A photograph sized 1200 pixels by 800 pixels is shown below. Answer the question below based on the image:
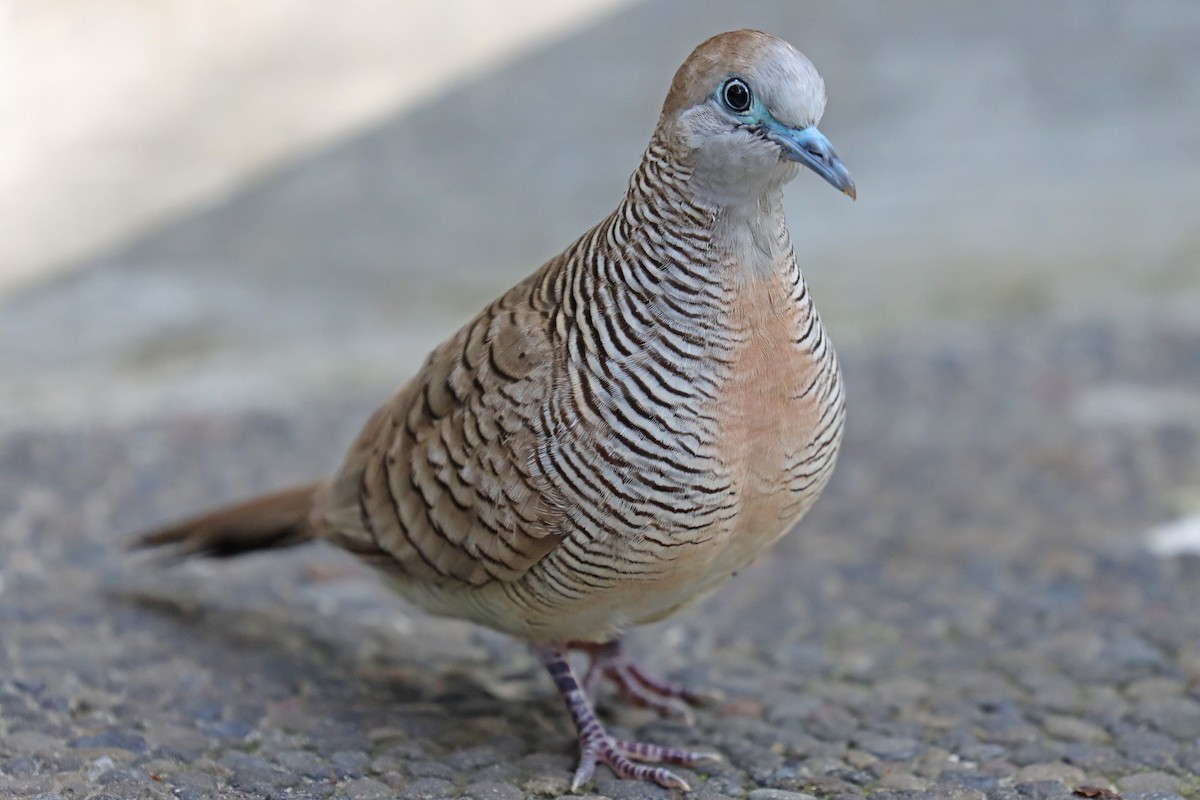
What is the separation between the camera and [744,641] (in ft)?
15.1

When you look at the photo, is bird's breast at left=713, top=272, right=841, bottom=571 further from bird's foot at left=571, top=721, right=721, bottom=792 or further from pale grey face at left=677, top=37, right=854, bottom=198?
bird's foot at left=571, top=721, right=721, bottom=792

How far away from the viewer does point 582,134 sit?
7996 mm

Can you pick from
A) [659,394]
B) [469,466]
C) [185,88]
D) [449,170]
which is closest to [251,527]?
[469,466]

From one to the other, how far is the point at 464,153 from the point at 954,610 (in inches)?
171

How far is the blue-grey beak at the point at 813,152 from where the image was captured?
2.74 meters

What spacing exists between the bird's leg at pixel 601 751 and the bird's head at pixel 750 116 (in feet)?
4.35

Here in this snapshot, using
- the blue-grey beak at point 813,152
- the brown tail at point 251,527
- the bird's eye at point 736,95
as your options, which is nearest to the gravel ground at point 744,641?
the brown tail at point 251,527

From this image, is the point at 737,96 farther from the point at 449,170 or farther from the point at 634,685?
the point at 449,170

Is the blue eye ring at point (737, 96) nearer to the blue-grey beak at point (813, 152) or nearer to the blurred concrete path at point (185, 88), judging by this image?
the blue-grey beak at point (813, 152)

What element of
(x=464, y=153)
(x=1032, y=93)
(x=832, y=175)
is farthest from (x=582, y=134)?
(x=832, y=175)

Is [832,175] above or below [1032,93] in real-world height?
below

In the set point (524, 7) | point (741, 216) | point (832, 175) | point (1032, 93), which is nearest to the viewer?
point (832, 175)

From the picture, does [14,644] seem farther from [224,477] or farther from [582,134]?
[582,134]

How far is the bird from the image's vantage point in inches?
114
